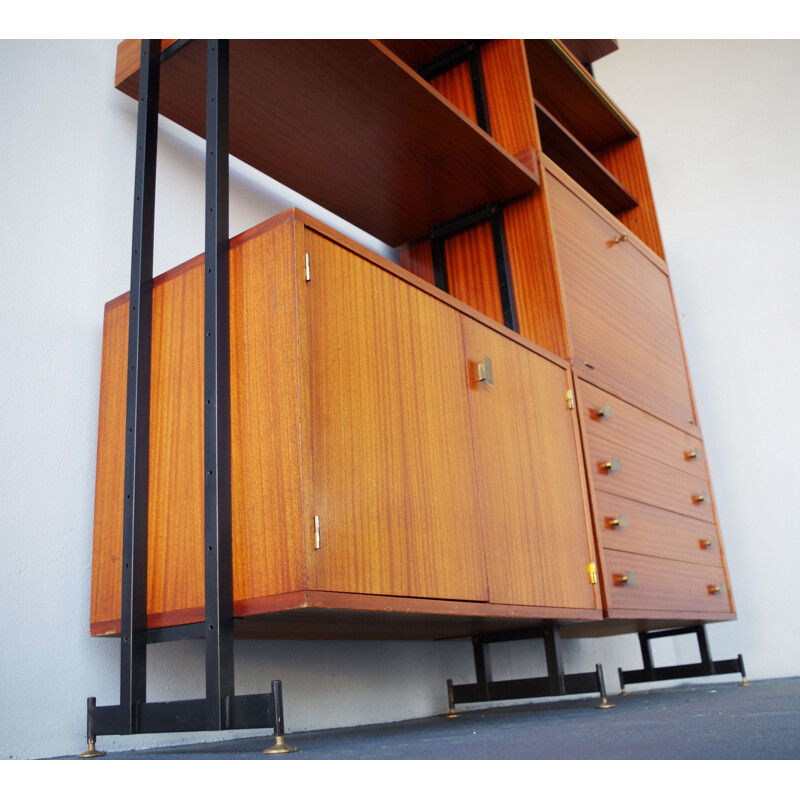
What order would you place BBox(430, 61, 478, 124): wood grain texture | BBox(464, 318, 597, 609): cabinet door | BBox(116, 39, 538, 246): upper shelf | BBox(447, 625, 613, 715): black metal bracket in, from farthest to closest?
BBox(430, 61, 478, 124): wood grain texture < BBox(447, 625, 613, 715): black metal bracket < BBox(116, 39, 538, 246): upper shelf < BBox(464, 318, 597, 609): cabinet door

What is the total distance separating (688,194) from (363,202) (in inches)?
Answer: 69.0

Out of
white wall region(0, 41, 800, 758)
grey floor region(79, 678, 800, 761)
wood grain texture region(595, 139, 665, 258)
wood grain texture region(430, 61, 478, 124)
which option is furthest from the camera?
wood grain texture region(595, 139, 665, 258)

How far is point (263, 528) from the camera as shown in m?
1.14

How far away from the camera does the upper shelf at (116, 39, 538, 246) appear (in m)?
1.63

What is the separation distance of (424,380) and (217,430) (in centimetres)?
40

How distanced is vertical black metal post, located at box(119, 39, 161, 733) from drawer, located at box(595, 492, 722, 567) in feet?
3.32

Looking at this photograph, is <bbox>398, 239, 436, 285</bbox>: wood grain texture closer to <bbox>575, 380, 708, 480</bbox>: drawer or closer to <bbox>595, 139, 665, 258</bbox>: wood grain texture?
<bbox>575, 380, 708, 480</bbox>: drawer

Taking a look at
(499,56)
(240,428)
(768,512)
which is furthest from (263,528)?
(768,512)

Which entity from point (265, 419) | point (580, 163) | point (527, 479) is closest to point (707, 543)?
point (527, 479)

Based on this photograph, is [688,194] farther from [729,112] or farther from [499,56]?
[499,56]

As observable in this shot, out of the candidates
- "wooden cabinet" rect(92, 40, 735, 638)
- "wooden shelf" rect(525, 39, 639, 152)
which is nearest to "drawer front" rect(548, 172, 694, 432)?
"wooden cabinet" rect(92, 40, 735, 638)

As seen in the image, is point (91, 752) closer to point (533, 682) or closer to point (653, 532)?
point (533, 682)

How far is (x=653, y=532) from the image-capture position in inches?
81.0
